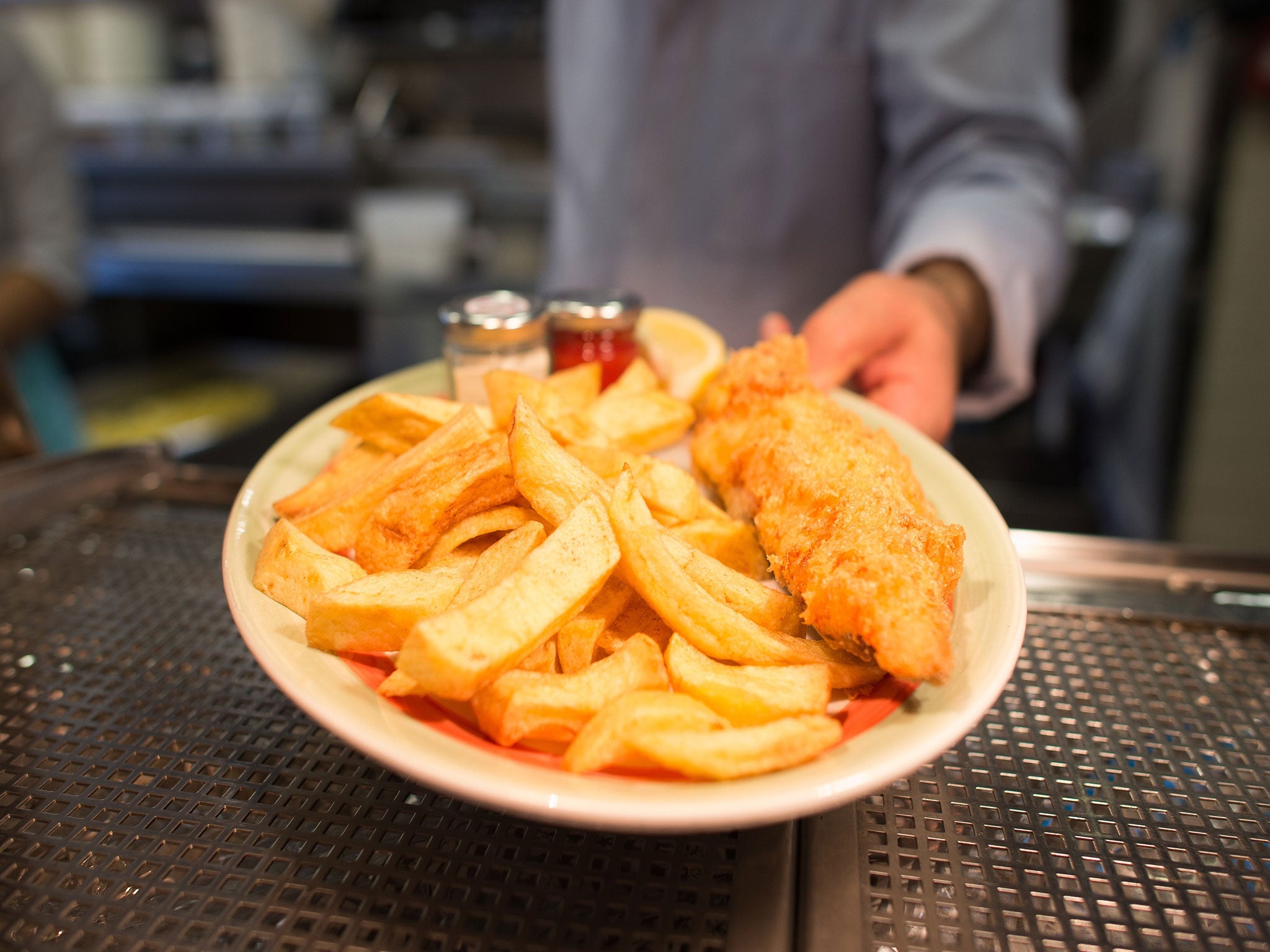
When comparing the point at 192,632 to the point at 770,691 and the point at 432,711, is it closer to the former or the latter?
the point at 432,711

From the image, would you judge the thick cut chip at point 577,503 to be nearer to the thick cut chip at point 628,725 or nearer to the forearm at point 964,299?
the thick cut chip at point 628,725

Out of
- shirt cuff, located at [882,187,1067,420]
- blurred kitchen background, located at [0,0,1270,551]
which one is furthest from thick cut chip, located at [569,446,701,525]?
blurred kitchen background, located at [0,0,1270,551]

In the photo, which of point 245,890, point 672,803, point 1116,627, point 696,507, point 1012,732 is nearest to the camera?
point 672,803

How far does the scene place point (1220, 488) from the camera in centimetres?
394

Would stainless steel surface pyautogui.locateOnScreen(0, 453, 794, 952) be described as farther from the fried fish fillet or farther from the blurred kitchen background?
the blurred kitchen background

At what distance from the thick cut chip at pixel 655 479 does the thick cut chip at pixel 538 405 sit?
0.04 m

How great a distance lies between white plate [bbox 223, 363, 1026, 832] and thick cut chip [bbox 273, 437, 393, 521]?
0.38ft

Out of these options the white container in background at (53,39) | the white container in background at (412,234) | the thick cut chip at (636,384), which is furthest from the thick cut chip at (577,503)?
the white container in background at (53,39)

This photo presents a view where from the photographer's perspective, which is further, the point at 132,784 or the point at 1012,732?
the point at 1012,732

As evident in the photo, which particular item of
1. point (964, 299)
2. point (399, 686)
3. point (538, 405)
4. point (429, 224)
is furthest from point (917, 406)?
point (429, 224)

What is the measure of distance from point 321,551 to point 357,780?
0.30 metres

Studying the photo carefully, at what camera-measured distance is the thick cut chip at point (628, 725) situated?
84 centimetres

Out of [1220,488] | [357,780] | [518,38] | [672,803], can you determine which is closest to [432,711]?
[357,780]

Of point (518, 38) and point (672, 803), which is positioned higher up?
point (518, 38)
